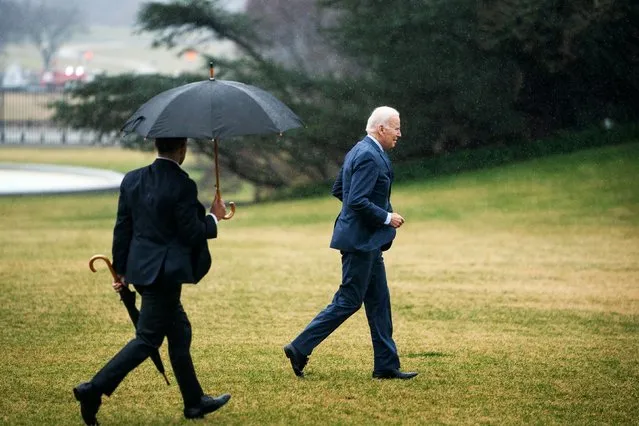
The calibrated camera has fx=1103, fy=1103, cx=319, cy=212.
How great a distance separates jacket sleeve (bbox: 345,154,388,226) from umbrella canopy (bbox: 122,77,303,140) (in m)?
0.77

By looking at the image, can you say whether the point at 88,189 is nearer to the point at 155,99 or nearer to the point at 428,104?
the point at 428,104

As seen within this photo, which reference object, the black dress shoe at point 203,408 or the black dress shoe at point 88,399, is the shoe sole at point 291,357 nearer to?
the black dress shoe at point 203,408

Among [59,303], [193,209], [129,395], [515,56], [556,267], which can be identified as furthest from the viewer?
[515,56]

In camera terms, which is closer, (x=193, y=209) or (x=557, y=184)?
(x=193, y=209)

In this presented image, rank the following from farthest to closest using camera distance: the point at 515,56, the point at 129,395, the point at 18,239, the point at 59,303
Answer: the point at 515,56 < the point at 18,239 < the point at 59,303 < the point at 129,395

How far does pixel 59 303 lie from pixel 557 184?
46.5 ft

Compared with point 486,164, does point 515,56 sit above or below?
above

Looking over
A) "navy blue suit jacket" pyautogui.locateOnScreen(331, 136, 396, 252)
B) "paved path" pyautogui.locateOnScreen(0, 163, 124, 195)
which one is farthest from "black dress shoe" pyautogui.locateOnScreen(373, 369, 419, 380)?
Answer: "paved path" pyautogui.locateOnScreen(0, 163, 124, 195)

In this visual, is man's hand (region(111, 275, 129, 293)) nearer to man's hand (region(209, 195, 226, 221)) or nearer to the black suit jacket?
the black suit jacket

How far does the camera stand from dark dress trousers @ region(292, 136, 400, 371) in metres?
6.83

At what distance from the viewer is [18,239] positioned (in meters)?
18.6

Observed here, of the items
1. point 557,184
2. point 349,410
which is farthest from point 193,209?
point 557,184

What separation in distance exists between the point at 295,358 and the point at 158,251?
64.7 inches

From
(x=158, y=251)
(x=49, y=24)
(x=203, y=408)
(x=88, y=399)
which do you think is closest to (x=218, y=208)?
(x=158, y=251)
